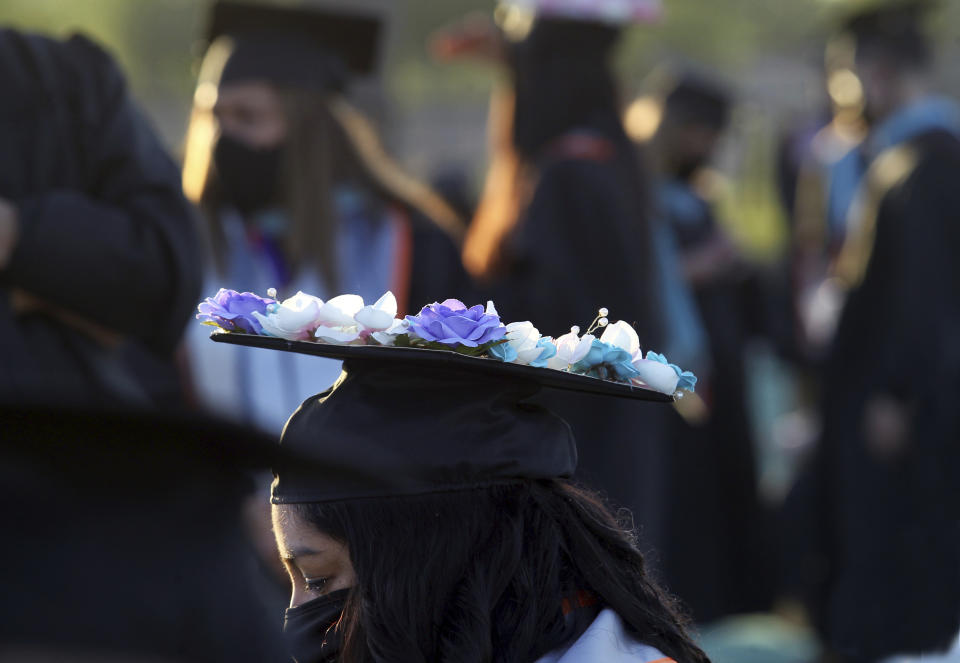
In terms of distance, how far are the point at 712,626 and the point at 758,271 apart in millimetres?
1769

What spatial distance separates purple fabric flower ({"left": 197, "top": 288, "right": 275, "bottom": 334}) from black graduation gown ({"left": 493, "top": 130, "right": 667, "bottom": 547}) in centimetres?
276

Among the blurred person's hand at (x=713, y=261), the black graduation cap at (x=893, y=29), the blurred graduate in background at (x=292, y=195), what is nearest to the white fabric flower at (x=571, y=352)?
the blurred graduate in background at (x=292, y=195)

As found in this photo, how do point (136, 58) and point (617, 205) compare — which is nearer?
point (617, 205)

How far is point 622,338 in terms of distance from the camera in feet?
6.56

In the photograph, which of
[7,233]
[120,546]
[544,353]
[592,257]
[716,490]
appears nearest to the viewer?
[120,546]

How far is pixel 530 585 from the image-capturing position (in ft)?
6.02

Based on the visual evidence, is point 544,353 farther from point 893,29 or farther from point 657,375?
point 893,29

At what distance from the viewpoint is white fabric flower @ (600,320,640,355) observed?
198 centimetres

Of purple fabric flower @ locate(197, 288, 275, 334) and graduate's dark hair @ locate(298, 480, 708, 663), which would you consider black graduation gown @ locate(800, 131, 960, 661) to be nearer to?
graduate's dark hair @ locate(298, 480, 708, 663)

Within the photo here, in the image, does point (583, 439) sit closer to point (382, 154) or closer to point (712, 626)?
point (382, 154)

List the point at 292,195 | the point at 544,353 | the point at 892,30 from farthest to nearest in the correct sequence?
the point at 892,30, the point at 292,195, the point at 544,353

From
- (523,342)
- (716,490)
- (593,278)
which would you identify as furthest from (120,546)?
(716,490)

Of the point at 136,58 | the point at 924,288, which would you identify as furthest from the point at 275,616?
the point at 136,58

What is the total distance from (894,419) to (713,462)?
1214mm
